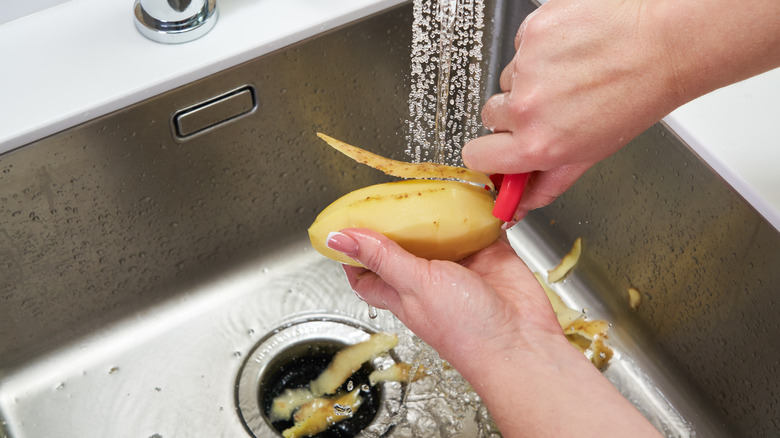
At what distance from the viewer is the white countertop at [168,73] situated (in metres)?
0.79

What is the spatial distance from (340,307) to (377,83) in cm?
33

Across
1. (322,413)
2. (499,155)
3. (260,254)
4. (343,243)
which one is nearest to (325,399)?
(322,413)

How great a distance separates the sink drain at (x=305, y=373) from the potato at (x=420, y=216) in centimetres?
29

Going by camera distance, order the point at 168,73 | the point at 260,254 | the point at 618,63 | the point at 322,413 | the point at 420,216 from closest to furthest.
→ 1. the point at 618,63
2. the point at 420,216
3. the point at 168,73
4. the point at 322,413
5. the point at 260,254

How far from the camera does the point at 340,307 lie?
42.9 inches

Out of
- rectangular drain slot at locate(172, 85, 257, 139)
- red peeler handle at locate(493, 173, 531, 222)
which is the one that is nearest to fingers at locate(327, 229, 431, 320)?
red peeler handle at locate(493, 173, 531, 222)

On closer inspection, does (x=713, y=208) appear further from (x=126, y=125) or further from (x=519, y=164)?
(x=126, y=125)

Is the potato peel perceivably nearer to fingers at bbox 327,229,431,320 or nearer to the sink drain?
fingers at bbox 327,229,431,320

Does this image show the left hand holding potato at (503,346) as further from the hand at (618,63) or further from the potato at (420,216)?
the hand at (618,63)

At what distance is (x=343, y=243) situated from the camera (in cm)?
69

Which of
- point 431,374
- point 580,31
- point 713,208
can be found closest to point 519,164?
point 580,31

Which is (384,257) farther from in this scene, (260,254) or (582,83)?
(260,254)

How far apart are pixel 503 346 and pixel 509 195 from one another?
15 centimetres

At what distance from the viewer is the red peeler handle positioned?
0.73 m
